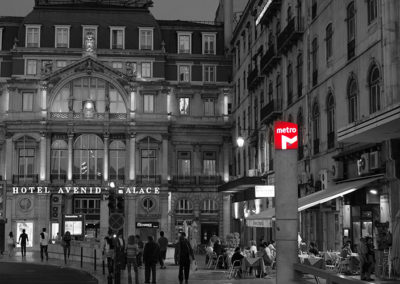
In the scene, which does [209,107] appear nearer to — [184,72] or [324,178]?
[184,72]

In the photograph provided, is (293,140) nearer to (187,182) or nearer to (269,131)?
(269,131)

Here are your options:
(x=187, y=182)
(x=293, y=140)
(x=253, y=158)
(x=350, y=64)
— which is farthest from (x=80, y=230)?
(x=293, y=140)

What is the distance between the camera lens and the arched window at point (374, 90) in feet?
96.3

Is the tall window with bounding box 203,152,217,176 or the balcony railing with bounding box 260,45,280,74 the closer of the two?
the balcony railing with bounding box 260,45,280,74

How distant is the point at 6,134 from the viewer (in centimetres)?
7219

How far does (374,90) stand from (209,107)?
4677 cm

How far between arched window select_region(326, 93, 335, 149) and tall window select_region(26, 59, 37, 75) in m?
42.6

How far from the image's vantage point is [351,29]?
32.8m

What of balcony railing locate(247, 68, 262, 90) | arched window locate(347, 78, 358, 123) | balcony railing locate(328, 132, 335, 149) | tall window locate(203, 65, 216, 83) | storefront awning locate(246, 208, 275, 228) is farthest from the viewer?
tall window locate(203, 65, 216, 83)

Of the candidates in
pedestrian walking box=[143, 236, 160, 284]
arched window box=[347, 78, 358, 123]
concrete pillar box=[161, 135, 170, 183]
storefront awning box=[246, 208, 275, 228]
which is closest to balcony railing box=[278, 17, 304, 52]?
arched window box=[347, 78, 358, 123]

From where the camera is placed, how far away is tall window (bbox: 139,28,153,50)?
74.4m

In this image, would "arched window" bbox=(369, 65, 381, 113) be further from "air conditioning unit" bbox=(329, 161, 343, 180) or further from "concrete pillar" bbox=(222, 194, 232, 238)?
"concrete pillar" bbox=(222, 194, 232, 238)

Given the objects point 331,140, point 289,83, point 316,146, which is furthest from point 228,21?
point 331,140

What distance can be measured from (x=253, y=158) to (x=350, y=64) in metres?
25.2
